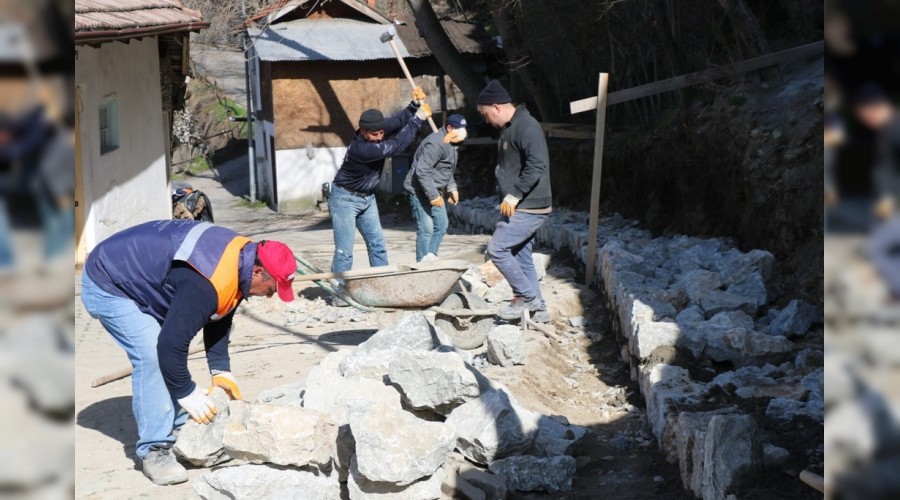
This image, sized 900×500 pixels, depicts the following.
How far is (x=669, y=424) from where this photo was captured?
185 inches

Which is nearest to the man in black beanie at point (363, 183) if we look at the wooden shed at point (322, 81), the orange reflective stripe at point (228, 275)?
the orange reflective stripe at point (228, 275)

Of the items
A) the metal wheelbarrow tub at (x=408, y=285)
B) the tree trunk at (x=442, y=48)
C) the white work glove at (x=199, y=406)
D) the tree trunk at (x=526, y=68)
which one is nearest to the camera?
the white work glove at (x=199, y=406)

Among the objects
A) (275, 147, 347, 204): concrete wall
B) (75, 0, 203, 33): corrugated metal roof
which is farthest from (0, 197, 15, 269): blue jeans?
(275, 147, 347, 204): concrete wall

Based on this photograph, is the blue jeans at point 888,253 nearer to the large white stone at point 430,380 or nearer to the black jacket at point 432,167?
the large white stone at point 430,380

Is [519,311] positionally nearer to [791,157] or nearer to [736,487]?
[791,157]

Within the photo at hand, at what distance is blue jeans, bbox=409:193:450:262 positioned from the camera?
8.88 metres

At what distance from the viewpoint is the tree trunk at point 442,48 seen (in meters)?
15.5

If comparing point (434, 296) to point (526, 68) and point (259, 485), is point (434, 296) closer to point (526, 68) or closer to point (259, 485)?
point (259, 485)

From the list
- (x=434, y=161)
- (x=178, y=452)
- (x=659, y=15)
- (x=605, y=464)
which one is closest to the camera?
(x=178, y=452)

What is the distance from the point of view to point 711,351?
18.7ft

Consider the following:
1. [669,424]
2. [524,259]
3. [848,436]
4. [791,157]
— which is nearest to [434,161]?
[524,259]

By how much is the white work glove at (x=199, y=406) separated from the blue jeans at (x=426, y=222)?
15.3 ft

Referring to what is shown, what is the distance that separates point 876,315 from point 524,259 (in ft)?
20.2

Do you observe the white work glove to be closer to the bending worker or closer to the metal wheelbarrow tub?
the metal wheelbarrow tub
